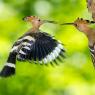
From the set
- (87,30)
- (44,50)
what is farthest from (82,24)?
(44,50)

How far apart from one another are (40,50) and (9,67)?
12 centimetres

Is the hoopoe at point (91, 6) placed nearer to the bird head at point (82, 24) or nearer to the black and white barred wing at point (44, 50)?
the bird head at point (82, 24)

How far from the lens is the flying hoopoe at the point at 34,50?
5.89 feet

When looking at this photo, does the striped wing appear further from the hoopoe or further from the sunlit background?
the hoopoe

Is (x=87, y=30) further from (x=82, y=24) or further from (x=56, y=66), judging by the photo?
(x=56, y=66)

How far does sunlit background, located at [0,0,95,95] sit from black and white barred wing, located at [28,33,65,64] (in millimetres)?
63

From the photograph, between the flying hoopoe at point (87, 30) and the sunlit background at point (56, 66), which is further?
the sunlit background at point (56, 66)

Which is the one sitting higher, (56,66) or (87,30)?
(87,30)

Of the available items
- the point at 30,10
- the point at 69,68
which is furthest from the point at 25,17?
the point at 69,68

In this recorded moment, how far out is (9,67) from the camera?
1.80 m

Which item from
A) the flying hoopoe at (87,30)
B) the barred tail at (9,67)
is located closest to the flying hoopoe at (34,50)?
the barred tail at (9,67)

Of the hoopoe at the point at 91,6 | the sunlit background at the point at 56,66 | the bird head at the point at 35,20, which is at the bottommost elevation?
the sunlit background at the point at 56,66

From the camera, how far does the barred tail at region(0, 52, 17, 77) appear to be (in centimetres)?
179

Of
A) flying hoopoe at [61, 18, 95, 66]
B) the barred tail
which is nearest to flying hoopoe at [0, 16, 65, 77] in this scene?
the barred tail
